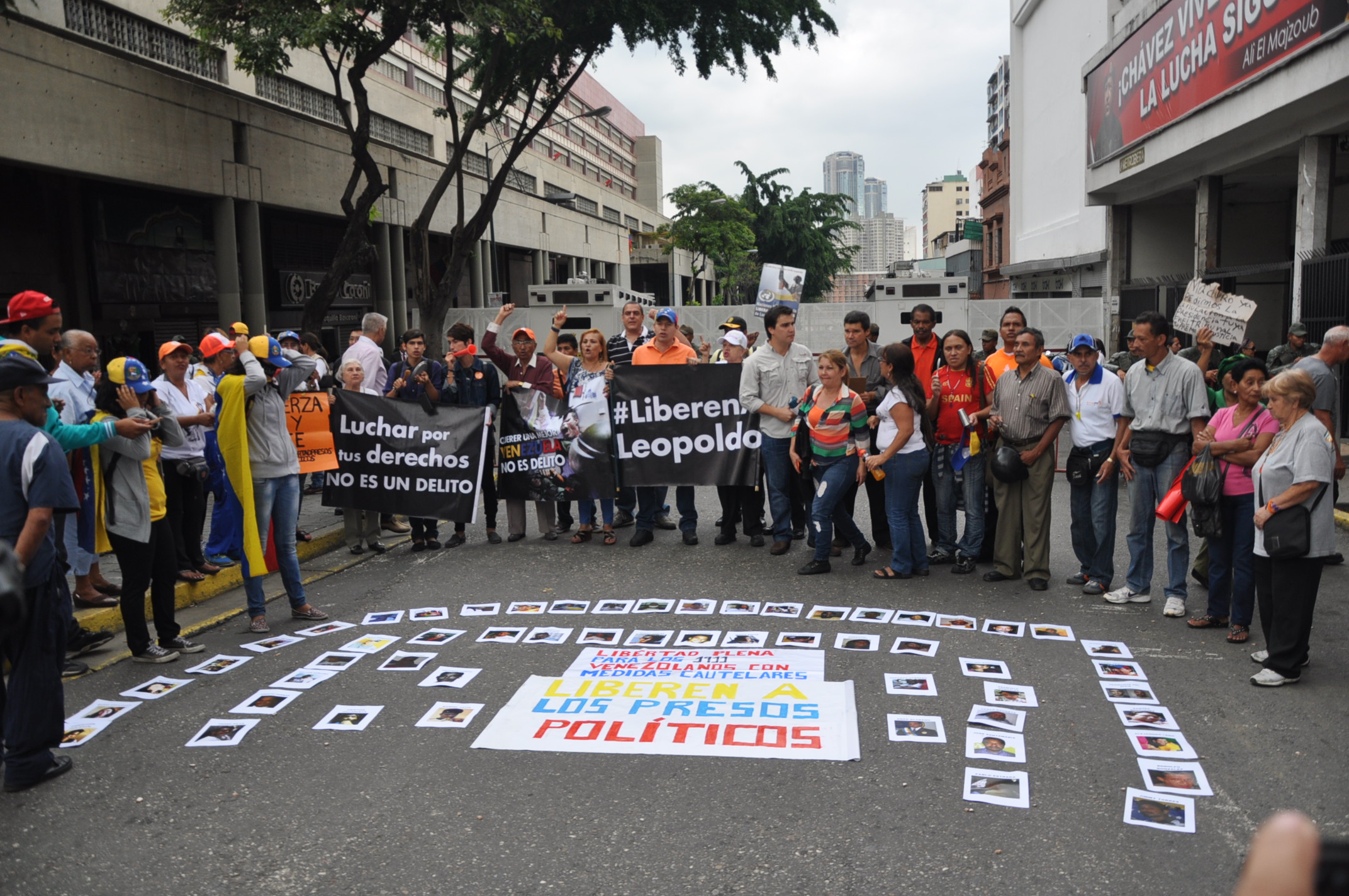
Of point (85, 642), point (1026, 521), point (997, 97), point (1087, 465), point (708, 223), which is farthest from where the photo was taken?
point (997, 97)

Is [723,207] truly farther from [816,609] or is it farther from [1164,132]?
[816,609]

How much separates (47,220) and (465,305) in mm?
20825

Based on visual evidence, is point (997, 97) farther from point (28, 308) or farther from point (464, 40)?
point (28, 308)

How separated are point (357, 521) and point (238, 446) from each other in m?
2.96

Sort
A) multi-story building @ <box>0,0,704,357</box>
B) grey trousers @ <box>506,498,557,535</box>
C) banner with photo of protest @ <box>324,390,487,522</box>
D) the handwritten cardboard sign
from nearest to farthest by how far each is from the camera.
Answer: the handwritten cardboard sign → banner with photo of protest @ <box>324,390,487,522</box> → grey trousers @ <box>506,498,557,535</box> → multi-story building @ <box>0,0,704,357</box>

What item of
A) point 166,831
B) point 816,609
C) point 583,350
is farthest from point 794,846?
point 583,350

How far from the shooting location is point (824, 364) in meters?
8.02

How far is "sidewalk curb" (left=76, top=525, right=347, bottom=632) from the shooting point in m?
7.04

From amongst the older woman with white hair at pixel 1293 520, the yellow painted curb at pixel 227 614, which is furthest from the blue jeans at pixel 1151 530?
the yellow painted curb at pixel 227 614

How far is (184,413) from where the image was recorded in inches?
308

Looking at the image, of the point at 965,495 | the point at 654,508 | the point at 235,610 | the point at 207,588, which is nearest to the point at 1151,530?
the point at 965,495

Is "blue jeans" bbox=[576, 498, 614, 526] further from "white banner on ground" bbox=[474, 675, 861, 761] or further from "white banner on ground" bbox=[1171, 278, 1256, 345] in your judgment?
"white banner on ground" bbox=[1171, 278, 1256, 345]

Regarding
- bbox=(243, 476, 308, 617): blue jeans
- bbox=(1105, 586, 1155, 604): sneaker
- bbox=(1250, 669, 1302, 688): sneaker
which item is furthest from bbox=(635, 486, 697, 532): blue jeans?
bbox=(1250, 669, 1302, 688): sneaker

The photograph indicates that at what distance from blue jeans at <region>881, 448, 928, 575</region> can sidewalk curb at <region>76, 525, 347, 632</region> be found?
461cm
